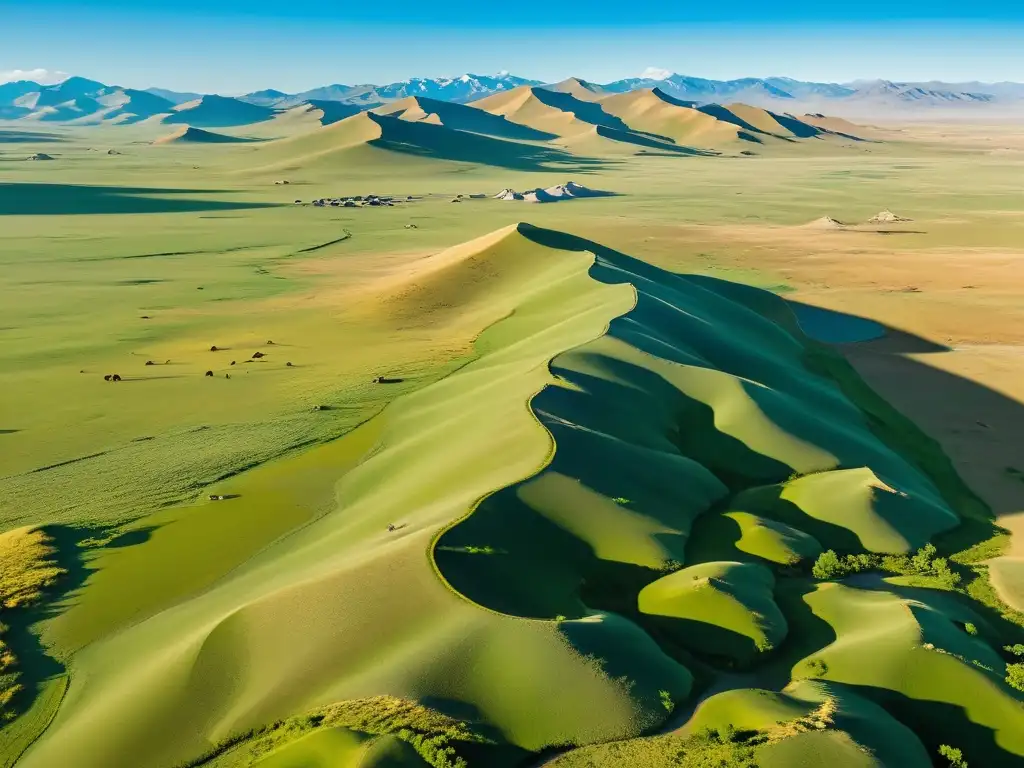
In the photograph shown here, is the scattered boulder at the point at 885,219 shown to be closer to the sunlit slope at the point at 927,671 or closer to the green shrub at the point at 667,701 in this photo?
the sunlit slope at the point at 927,671

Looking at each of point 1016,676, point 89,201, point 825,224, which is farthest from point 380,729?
point 89,201

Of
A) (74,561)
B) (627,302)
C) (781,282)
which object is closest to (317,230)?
(781,282)

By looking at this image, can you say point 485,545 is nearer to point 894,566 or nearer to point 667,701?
point 667,701

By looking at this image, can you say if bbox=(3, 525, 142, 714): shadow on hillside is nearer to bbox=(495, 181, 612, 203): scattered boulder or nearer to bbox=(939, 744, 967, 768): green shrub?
bbox=(939, 744, 967, 768): green shrub

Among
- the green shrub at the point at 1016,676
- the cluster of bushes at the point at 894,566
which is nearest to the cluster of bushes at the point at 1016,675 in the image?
the green shrub at the point at 1016,676

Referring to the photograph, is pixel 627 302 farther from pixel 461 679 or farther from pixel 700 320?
pixel 461 679

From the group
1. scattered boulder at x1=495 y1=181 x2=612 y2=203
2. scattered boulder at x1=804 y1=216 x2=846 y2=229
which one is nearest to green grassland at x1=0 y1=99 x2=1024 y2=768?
scattered boulder at x1=804 y1=216 x2=846 y2=229
